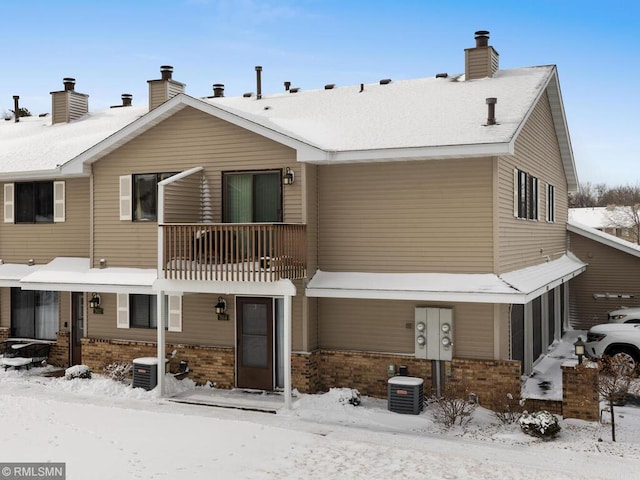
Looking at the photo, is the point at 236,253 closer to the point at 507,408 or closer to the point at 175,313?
the point at 175,313

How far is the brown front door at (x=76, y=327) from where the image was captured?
18.2m

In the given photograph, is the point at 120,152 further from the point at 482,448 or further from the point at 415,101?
the point at 482,448

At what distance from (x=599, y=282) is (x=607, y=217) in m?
52.4

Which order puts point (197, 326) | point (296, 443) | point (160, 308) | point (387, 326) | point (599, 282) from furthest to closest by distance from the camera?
point (599, 282) < point (197, 326) < point (160, 308) < point (387, 326) < point (296, 443)

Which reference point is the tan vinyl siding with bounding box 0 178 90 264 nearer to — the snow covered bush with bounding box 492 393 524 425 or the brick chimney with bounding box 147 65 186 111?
the brick chimney with bounding box 147 65 186 111

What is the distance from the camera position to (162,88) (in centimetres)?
2006

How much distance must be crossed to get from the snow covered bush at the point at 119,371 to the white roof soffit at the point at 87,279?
2.01 metres

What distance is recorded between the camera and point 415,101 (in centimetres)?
1711

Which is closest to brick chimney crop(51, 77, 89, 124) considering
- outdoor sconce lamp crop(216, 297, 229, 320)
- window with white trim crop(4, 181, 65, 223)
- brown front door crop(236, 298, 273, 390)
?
window with white trim crop(4, 181, 65, 223)

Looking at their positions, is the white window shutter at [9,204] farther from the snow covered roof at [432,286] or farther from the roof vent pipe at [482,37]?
the roof vent pipe at [482,37]

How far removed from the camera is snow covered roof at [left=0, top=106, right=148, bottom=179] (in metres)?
18.3

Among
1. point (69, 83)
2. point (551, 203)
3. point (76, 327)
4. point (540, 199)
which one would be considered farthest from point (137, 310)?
point (551, 203)

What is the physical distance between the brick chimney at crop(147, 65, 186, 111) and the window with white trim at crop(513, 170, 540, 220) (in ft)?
35.2

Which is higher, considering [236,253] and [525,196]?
[525,196]
